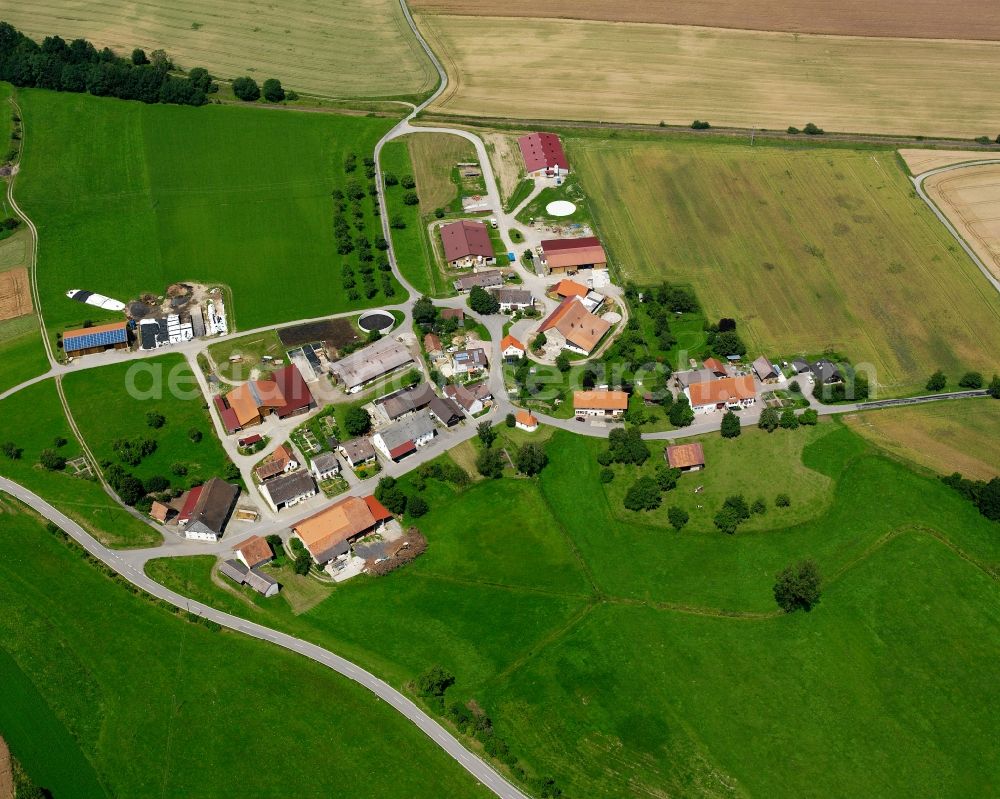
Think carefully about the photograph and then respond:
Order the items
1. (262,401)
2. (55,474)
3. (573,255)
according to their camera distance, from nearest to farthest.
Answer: (55,474) → (262,401) → (573,255)

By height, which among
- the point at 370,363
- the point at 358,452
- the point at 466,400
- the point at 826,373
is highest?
the point at 370,363

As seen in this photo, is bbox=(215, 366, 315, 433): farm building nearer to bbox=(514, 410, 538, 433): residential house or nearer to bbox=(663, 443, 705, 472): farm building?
bbox=(514, 410, 538, 433): residential house

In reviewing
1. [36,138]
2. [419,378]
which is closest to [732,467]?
[419,378]

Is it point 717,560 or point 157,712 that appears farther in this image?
point 717,560

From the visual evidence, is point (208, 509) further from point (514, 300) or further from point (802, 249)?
point (802, 249)

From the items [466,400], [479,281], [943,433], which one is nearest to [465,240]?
[479,281]

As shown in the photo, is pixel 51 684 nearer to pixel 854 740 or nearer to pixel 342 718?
pixel 342 718
